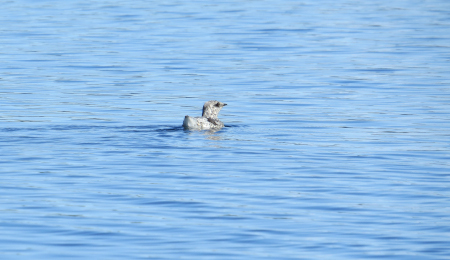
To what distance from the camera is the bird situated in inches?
611

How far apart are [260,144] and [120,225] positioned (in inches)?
214

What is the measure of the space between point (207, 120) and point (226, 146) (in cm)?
162

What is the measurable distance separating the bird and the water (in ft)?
0.59

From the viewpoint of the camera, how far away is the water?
9.50m

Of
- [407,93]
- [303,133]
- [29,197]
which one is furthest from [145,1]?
[29,197]

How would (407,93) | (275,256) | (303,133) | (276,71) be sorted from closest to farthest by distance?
(275,256) < (303,133) < (407,93) < (276,71)

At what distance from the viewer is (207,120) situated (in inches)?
634

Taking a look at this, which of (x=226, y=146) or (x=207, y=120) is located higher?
(x=207, y=120)

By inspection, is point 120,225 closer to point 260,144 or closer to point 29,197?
point 29,197

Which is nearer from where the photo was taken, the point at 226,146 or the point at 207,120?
the point at 226,146

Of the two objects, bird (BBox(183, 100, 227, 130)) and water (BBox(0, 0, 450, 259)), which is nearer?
water (BBox(0, 0, 450, 259))

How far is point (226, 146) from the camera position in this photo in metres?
14.6

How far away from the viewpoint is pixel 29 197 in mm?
10977

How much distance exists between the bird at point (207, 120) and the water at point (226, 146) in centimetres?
18
